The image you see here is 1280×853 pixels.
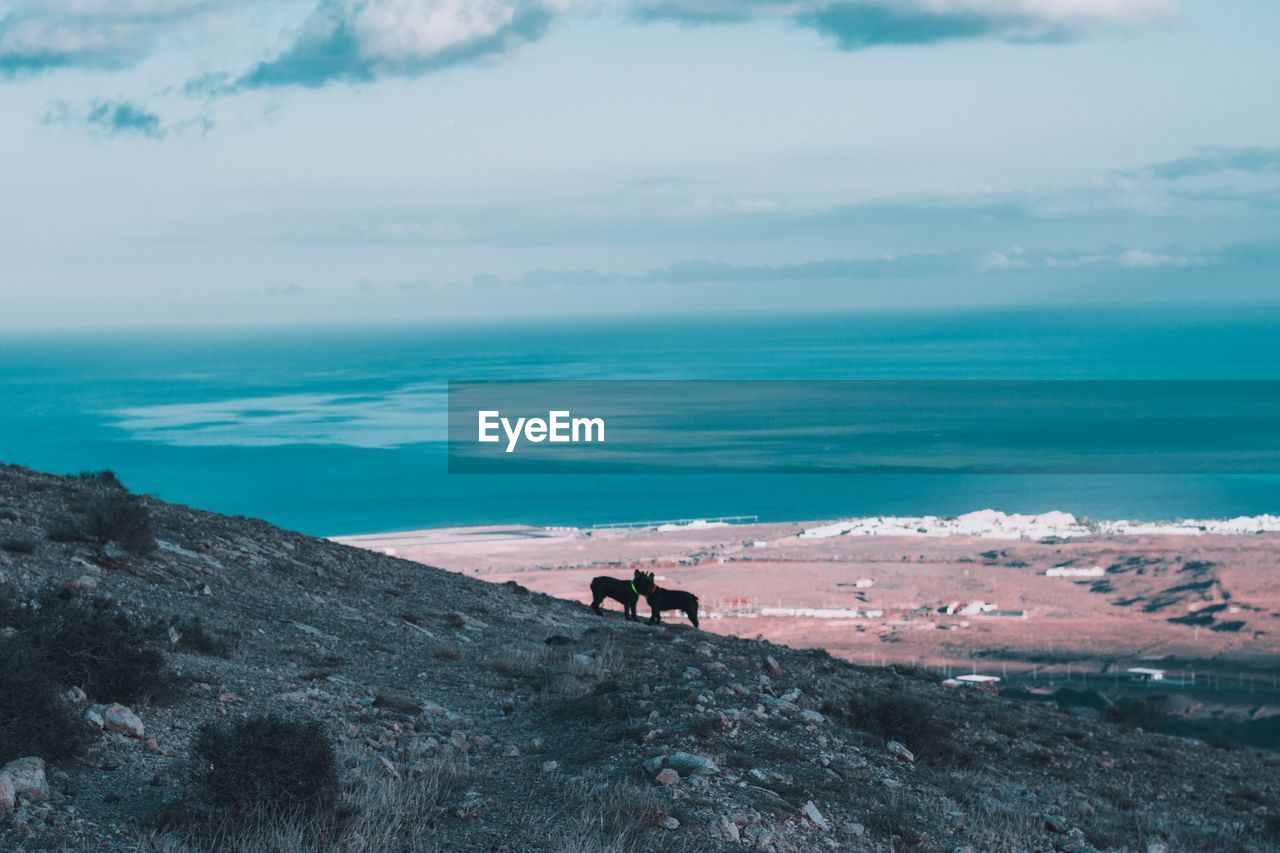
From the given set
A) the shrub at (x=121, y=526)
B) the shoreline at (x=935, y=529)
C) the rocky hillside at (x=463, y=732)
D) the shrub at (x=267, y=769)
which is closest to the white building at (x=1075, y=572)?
the shoreline at (x=935, y=529)

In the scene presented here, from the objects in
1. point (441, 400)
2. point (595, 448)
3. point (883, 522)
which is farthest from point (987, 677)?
point (441, 400)

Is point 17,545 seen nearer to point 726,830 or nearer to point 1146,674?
point 726,830

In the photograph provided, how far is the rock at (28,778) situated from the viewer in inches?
240

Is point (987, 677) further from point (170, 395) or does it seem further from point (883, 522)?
point (170, 395)

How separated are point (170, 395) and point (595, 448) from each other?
65722 mm

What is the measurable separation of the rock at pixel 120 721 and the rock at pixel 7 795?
1275mm

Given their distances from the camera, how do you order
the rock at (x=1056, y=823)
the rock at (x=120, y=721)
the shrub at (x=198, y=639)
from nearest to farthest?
the rock at (x=120, y=721) < the rock at (x=1056, y=823) < the shrub at (x=198, y=639)

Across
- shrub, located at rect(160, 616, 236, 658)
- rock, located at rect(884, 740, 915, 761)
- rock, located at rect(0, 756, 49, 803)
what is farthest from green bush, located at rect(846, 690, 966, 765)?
rock, located at rect(0, 756, 49, 803)

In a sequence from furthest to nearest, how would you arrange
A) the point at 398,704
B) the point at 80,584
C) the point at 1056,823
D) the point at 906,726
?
the point at 906,726 → the point at 80,584 → the point at 398,704 → the point at 1056,823

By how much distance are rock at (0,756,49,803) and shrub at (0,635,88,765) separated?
0.52 feet

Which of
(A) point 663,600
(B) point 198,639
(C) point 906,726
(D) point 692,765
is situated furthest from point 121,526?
(C) point 906,726

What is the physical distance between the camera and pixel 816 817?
7.55m

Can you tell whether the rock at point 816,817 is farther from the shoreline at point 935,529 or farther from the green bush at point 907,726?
the shoreline at point 935,529

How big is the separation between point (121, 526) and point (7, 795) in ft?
23.3
